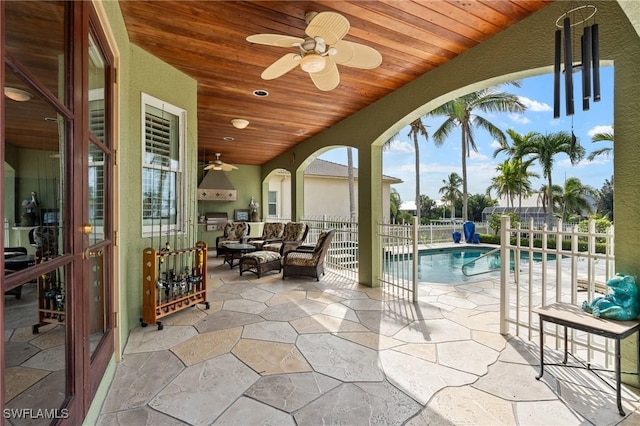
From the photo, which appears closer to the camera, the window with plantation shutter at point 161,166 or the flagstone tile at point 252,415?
the flagstone tile at point 252,415

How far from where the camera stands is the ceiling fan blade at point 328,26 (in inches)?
87.9

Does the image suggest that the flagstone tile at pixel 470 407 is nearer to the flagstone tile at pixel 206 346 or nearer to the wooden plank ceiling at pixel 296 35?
the flagstone tile at pixel 206 346

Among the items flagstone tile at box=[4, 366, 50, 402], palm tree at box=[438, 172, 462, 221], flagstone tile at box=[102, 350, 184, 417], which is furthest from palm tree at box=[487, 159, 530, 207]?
flagstone tile at box=[4, 366, 50, 402]

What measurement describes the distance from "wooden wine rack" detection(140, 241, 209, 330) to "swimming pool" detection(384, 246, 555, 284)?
3051mm

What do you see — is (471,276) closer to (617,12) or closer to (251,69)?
(617,12)

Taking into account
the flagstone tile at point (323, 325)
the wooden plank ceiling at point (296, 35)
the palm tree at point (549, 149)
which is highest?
the palm tree at point (549, 149)

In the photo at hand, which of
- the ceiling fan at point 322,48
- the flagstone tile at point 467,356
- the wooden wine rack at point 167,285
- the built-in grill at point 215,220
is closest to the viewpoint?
the ceiling fan at point 322,48

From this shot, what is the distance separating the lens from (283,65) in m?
2.95

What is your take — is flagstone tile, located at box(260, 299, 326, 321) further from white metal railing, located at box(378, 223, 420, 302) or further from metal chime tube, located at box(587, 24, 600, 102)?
metal chime tube, located at box(587, 24, 600, 102)

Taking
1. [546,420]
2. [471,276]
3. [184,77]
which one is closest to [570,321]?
[546,420]

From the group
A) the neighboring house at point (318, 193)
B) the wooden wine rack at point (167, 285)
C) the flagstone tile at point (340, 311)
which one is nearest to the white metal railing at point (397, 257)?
the flagstone tile at point (340, 311)

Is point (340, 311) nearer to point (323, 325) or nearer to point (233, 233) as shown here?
point (323, 325)

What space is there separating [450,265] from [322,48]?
312 inches

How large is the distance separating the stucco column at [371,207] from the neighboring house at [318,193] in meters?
7.31
